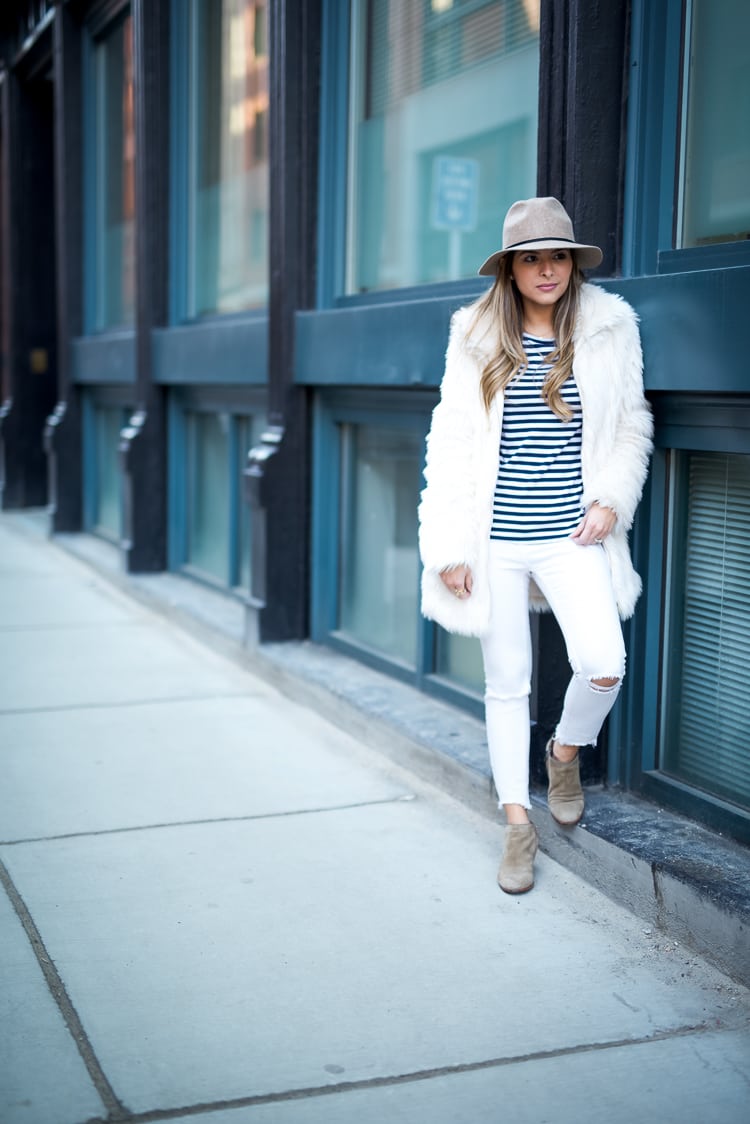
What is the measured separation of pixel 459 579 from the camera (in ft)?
12.6

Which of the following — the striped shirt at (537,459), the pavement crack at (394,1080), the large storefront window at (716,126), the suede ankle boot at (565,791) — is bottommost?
the pavement crack at (394,1080)

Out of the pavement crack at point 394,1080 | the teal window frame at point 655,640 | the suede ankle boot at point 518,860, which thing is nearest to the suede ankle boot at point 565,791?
the suede ankle boot at point 518,860

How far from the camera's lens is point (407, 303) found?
212 inches

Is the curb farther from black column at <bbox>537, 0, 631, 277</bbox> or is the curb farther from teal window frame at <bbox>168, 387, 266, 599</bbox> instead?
black column at <bbox>537, 0, 631, 277</bbox>

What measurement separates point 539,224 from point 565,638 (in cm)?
120

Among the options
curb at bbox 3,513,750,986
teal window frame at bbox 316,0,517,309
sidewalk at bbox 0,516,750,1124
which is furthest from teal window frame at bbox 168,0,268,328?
sidewalk at bbox 0,516,750,1124

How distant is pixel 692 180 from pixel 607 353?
716 millimetres

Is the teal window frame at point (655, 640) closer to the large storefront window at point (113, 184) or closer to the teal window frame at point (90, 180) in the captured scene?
the large storefront window at point (113, 184)

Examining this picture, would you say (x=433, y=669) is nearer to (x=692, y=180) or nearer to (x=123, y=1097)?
(x=692, y=180)

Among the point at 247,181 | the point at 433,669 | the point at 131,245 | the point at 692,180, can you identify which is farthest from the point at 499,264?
the point at 131,245

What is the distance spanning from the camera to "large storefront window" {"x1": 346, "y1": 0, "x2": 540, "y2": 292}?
5.12 meters

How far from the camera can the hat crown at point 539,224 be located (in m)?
3.76

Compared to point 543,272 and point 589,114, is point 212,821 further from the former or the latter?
point 589,114

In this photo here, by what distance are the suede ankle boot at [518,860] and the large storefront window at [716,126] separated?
1.87 meters
